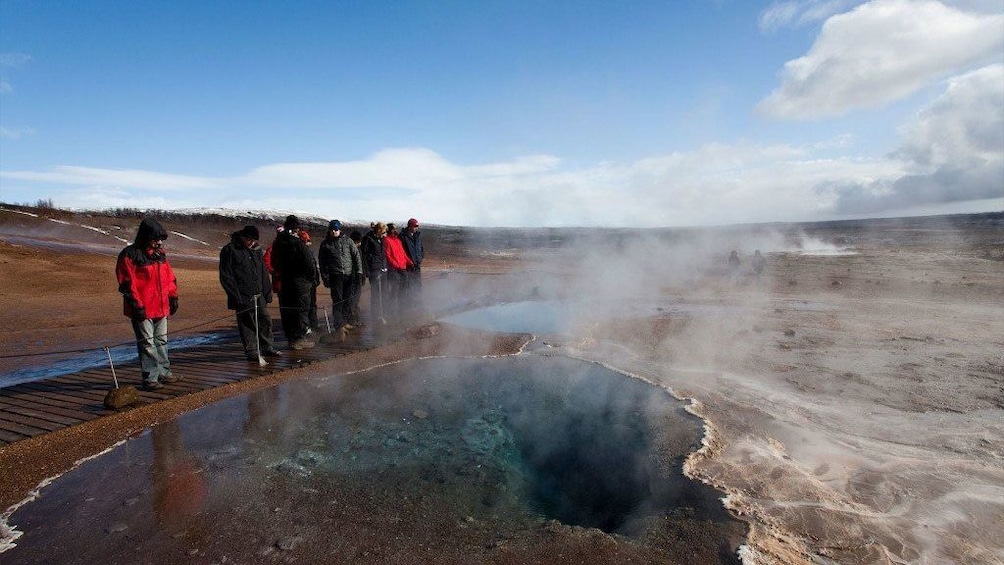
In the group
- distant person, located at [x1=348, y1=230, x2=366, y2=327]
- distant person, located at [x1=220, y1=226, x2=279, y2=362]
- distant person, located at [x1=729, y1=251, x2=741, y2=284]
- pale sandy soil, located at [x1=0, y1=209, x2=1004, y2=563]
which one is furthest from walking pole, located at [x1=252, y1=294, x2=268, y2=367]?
distant person, located at [x1=729, y1=251, x2=741, y2=284]

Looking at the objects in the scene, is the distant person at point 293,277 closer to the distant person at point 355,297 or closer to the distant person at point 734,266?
the distant person at point 355,297

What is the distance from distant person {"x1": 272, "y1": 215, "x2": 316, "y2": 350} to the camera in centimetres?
639

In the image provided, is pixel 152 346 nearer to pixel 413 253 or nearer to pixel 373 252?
pixel 373 252

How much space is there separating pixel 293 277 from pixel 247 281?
83 cm

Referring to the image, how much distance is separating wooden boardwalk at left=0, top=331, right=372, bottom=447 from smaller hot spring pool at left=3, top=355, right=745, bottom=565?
28.8 inches

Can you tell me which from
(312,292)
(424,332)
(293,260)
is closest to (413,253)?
(424,332)

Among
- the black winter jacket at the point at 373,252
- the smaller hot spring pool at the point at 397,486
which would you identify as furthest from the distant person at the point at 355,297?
the smaller hot spring pool at the point at 397,486

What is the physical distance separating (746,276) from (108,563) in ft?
55.4

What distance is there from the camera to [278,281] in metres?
6.59

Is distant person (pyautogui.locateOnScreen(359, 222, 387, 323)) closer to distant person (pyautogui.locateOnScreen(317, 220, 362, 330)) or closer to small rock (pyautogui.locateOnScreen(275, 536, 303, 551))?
distant person (pyautogui.locateOnScreen(317, 220, 362, 330))

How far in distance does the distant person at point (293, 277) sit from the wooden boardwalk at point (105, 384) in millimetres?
325

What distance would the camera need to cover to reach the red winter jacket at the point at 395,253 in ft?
26.6

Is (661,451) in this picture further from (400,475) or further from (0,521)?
(0,521)

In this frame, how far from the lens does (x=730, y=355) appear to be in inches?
248
